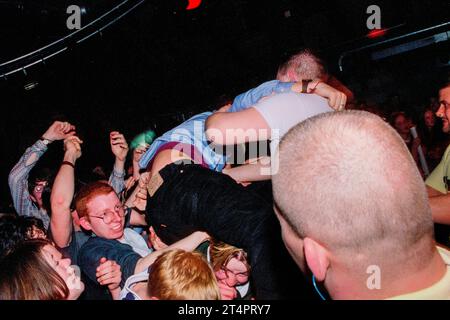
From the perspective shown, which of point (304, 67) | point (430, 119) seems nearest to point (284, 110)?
point (304, 67)

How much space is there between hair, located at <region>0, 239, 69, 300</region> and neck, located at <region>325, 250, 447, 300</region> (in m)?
1.09

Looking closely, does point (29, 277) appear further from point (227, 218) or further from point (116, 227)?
point (227, 218)

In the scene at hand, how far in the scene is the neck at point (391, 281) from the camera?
78 cm

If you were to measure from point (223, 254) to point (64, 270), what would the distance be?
2.32ft

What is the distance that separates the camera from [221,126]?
140 centimetres

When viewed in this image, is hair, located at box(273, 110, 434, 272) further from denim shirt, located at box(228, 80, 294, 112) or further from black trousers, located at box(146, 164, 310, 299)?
→ denim shirt, located at box(228, 80, 294, 112)

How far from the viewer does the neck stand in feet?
2.57

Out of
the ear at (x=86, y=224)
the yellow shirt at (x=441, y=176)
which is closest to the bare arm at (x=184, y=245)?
the ear at (x=86, y=224)

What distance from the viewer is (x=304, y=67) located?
186 centimetres

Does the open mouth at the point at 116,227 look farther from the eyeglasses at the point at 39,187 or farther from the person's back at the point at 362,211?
the person's back at the point at 362,211

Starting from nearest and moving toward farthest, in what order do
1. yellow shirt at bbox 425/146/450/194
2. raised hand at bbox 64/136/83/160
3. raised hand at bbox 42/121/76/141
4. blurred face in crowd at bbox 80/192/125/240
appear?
1. blurred face in crowd at bbox 80/192/125/240
2. yellow shirt at bbox 425/146/450/194
3. raised hand at bbox 64/136/83/160
4. raised hand at bbox 42/121/76/141

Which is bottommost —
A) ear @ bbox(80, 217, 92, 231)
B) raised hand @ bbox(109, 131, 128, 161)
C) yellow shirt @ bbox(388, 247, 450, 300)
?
ear @ bbox(80, 217, 92, 231)

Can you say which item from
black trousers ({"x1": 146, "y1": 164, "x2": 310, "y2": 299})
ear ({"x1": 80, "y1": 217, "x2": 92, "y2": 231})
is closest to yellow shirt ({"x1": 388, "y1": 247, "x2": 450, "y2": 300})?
black trousers ({"x1": 146, "y1": 164, "x2": 310, "y2": 299})
